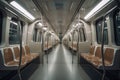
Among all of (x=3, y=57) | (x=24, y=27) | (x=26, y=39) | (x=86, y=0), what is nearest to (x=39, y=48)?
(x=26, y=39)

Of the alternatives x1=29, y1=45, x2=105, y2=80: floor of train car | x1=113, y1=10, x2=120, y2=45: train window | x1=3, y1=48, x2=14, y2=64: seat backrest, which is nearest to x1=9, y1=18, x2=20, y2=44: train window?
x1=3, y1=48, x2=14, y2=64: seat backrest

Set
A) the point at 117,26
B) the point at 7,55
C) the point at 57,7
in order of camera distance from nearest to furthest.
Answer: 1. the point at 7,55
2. the point at 117,26
3. the point at 57,7

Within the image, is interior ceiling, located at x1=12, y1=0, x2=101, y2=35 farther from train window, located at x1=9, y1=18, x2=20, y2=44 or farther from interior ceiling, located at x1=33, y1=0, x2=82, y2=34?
train window, located at x1=9, y1=18, x2=20, y2=44

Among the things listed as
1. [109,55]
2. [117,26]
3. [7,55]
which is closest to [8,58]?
[7,55]

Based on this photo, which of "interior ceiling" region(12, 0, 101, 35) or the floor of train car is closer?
the floor of train car

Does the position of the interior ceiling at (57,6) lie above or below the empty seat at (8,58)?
above

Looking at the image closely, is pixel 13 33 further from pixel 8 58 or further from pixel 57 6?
pixel 57 6

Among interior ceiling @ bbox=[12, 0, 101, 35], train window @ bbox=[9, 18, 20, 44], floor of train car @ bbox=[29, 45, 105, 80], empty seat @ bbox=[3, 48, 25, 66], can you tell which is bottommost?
floor of train car @ bbox=[29, 45, 105, 80]

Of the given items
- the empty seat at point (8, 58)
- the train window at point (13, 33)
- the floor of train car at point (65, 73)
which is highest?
the train window at point (13, 33)

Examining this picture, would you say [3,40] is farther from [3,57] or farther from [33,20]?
[33,20]

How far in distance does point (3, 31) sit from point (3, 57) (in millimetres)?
1055

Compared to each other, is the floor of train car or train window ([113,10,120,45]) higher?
train window ([113,10,120,45])

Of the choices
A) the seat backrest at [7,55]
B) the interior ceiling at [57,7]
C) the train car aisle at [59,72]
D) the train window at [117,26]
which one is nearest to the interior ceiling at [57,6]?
the interior ceiling at [57,7]

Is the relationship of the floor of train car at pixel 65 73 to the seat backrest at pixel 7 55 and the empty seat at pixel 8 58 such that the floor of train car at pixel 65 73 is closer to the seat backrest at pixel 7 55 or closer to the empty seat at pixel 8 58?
the empty seat at pixel 8 58
